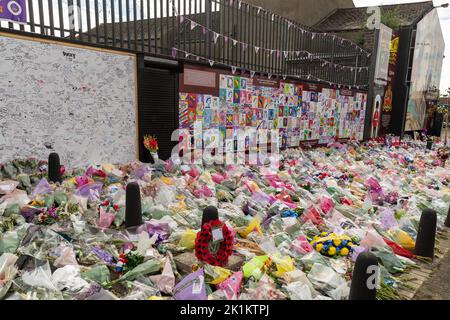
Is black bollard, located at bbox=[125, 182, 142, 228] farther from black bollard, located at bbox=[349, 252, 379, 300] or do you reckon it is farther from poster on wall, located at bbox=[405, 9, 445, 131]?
poster on wall, located at bbox=[405, 9, 445, 131]

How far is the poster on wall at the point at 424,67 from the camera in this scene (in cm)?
1586

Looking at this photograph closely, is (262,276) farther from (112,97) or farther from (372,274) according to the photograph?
(112,97)

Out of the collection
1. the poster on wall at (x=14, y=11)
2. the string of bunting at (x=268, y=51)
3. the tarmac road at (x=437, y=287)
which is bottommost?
the tarmac road at (x=437, y=287)

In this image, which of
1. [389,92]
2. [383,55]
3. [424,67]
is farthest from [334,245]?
[424,67]

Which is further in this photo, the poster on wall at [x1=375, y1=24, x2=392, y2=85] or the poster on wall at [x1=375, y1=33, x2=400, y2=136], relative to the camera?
the poster on wall at [x1=375, y1=33, x2=400, y2=136]

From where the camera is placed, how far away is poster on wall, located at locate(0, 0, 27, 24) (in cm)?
420

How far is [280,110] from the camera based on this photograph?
9.14 metres

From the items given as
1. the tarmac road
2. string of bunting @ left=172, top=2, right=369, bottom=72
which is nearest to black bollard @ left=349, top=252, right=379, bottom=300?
the tarmac road

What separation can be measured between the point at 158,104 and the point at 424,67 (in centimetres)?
1650

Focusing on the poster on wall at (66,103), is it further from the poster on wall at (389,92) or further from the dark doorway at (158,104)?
the poster on wall at (389,92)

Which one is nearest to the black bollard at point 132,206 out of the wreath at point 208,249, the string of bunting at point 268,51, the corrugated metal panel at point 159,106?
the wreath at point 208,249

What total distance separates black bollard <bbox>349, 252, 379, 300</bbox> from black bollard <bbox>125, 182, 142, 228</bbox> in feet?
7.10

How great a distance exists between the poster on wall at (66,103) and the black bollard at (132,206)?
2323 mm

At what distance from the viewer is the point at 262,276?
2.59 meters
